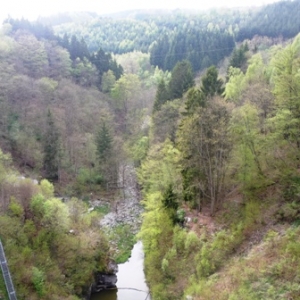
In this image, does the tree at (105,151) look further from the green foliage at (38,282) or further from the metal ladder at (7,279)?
the metal ladder at (7,279)

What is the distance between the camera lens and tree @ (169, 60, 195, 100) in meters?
47.9

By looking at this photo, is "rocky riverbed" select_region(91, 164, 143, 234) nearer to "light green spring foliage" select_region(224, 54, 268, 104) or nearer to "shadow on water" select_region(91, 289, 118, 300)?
"shadow on water" select_region(91, 289, 118, 300)

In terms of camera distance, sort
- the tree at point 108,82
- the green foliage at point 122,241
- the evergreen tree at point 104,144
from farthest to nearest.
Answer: the tree at point 108,82
the evergreen tree at point 104,144
the green foliage at point 122,241

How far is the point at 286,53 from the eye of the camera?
2902cm

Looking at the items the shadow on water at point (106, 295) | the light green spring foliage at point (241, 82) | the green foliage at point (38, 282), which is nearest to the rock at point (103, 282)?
the shadow on water at point (106, 295)

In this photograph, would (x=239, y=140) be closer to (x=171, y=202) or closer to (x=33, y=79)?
(x=171, y=202)

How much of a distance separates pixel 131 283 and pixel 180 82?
29.2 m

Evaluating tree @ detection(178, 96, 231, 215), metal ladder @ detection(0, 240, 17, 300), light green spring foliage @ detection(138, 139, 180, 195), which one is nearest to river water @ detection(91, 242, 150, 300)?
light green spring foliage @ detection(138, 139, 180, 195)

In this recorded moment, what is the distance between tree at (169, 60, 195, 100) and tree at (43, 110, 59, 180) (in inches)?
682

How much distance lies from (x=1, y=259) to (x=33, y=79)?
152 feet

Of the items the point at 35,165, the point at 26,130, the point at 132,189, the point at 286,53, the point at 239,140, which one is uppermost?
the point at 286,53

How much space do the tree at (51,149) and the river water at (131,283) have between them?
20.7 meters

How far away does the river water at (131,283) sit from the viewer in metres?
27.6

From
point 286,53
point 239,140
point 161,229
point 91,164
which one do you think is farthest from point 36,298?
point 91,164
